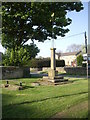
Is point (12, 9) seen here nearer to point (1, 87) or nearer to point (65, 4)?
point (65, 4)

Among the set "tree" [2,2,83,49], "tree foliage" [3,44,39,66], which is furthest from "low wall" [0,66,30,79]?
"tree" [2,2,83,49]

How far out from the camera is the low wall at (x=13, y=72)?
57.9 feet

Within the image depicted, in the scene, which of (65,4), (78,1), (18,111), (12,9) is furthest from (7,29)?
(18,111)

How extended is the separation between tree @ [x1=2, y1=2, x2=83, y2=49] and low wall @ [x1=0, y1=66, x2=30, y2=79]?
12.9 feet

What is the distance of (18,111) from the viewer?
6.09m

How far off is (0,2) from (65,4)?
280 inches

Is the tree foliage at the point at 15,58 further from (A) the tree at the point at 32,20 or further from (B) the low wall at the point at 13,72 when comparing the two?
(A) the tree at the point at 32,20

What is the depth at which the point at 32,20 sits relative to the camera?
66.7 feet

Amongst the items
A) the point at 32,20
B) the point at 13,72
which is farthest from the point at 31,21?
the point at 13,72

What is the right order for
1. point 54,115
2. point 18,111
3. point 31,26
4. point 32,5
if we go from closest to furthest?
point 54,115 < point 18,111 < point 32,5 < point 31,26

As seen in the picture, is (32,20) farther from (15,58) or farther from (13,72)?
(13,72)

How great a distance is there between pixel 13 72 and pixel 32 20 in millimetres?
5850

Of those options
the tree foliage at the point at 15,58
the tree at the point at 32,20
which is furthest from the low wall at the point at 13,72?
the tree at the point at 32,20

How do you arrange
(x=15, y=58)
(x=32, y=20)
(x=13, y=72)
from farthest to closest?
1. (x=32, y=20)
2. (x=15, y=58)
3. (x=13, y=72)
